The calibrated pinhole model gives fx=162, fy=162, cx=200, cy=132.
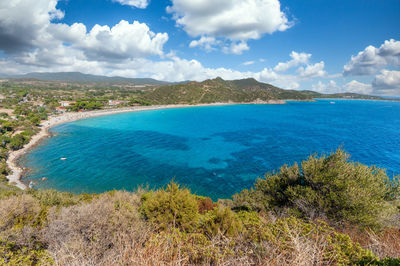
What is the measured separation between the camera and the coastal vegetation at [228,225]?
4.75 m

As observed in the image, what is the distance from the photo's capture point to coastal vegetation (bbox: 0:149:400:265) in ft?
15.6

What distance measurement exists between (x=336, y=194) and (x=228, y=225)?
9.20 m

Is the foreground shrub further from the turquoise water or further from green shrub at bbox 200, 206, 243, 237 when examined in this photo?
the turquoise water

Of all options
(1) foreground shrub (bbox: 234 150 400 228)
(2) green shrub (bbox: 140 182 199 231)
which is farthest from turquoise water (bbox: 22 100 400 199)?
(2) green shrub (bbox: 140 182 199 231)

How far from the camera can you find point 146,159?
1460 inches

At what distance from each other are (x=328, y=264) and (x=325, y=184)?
10647 millimetres

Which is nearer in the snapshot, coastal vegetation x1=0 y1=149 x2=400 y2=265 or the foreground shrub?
coastal vegetation x1=0 y1=149 x2=400 y2=265

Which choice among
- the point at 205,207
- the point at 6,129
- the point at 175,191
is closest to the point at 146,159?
the point at 205,207

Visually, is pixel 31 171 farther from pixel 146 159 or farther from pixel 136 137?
pixel 136 137

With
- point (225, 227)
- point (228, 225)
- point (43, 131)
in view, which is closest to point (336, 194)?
point (228, 225)

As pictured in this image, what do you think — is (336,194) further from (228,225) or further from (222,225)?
(222,225)

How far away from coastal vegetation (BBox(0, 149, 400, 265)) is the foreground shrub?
2.5 inches

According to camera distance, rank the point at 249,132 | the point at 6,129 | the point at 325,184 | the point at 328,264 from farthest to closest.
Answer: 1. the point at 249,132
2. the point at 6,129
3. the point at 325,184
4. the point at 328,264

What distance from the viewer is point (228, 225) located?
8383mm
